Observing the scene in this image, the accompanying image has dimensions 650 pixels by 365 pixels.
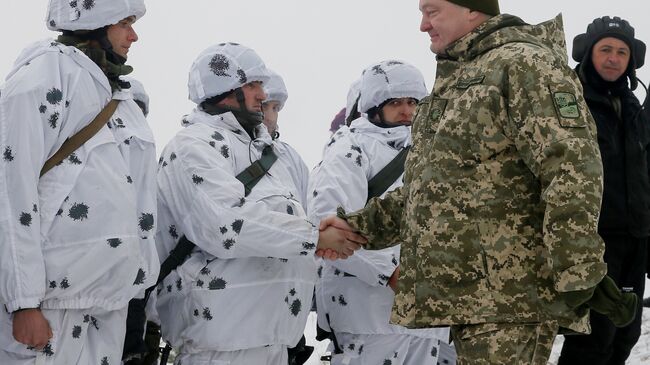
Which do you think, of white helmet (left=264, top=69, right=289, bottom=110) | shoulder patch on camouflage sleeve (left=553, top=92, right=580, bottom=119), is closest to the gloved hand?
shoulder patch on camouflage sleeve (left=553, top=92, right=580, bottom=119)

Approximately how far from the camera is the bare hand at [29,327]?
4.14 metres

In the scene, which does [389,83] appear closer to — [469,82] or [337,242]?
[337,242]

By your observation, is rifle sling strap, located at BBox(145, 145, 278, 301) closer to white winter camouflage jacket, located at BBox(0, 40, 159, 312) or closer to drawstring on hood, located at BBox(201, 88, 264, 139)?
drawstring on hood, located at BBox(201, 88, 264, 139)

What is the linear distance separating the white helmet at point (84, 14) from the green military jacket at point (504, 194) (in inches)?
64.7

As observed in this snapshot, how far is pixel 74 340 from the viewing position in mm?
4363

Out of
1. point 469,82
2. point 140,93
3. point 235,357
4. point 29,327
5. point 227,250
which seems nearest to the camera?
point 469,82

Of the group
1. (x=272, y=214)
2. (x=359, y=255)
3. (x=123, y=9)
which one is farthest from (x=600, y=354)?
(x=123, y=9)

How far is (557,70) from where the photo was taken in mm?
3883

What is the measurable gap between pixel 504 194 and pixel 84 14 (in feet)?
6.99

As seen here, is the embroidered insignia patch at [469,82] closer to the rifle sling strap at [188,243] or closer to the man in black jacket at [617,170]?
the rifle sling strap at [188,243]

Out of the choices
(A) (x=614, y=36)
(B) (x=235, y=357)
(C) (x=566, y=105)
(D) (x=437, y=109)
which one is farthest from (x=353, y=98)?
(C) (x=566, y=105)

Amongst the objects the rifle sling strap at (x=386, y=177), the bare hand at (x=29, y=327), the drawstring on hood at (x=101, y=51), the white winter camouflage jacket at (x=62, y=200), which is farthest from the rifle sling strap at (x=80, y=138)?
the rifle sling strap at (x=386, y=177)

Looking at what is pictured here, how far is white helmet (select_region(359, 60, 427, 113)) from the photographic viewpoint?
6.24 metres

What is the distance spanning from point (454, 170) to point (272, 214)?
141cm
